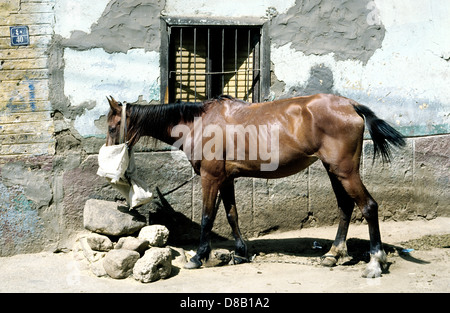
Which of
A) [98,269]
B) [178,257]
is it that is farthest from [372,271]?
[98,269]

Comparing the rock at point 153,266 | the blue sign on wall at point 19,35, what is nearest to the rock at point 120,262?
the rock at point 153,266

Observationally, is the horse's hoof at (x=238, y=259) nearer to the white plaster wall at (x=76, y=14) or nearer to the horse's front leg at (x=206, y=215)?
the horse's front leg at (x=206, y=215)

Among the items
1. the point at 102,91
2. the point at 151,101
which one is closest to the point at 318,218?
the point at 151,101

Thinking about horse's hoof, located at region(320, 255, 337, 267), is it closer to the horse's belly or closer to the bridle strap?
the horse's belly

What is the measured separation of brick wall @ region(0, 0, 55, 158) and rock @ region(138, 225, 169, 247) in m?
1.57

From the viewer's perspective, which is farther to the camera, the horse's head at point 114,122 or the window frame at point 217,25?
the window frame at point 217,25

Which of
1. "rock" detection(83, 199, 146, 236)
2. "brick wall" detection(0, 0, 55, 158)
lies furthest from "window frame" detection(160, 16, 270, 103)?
"rock" detection(83, 199, 146, 236)

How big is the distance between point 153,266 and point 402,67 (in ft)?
14.2

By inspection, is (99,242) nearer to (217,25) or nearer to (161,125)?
(161,125)

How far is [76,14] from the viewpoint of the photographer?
663 cm

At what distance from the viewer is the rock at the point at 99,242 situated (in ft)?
19.9

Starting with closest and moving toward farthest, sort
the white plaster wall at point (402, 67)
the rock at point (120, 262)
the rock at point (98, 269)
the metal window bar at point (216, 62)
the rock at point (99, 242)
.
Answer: the rock at point (120, 262)
the rock at point (98, 269)
the rock at point (99, 242)
the metal window bar at point (216, 62)
the white plaster wall at point (402, 67)

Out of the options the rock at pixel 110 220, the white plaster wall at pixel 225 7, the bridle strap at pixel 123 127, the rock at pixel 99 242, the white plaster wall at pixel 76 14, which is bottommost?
the rock at pixel 99 242

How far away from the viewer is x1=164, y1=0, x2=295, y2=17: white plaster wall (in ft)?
22.6
